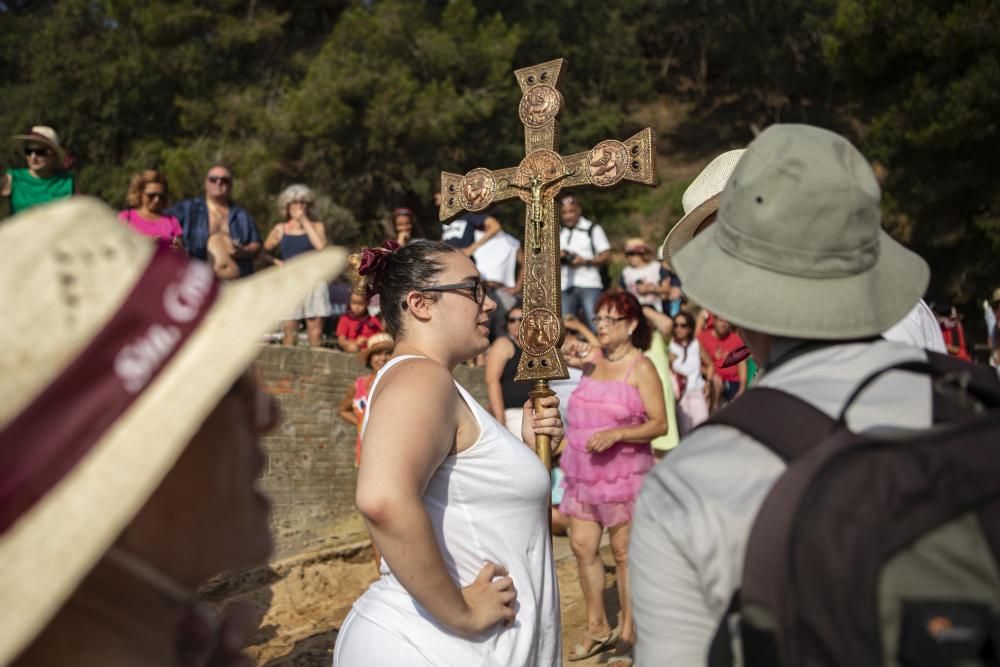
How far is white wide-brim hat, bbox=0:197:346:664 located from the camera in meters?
1.17

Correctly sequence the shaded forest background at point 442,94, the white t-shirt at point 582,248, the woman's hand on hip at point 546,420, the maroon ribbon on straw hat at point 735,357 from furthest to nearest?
1. the shaded forest background at point 442,94
2. the white t-shirt at point 582,248
3. the woman's hand on hip at point 546,420
4. the maroon ribbon on straw hat at point 735,357

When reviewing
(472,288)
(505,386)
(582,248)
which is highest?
(582,248)

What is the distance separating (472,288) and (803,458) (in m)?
1.82

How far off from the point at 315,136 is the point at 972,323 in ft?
47.8

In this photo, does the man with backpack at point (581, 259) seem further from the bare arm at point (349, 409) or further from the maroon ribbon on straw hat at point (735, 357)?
the maroon ribbon on straw hat at point (735, 357)

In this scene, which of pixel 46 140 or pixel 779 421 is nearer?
pixel 779 421

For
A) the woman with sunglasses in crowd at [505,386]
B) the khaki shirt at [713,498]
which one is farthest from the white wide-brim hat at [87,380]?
the woman with sunglasses in crowd at [505,386]

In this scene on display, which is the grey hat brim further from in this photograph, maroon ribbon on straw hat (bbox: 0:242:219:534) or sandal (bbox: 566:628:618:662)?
sandal (bbox: 566:628:618:662)

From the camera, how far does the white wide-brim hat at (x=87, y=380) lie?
117cm

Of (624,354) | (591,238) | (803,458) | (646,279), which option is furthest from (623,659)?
(646,279)

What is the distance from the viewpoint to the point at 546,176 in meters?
4.09

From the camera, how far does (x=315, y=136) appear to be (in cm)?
2223

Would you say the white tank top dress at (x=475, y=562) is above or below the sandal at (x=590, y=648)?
above

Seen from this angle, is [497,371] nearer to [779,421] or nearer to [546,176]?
[546,176]
